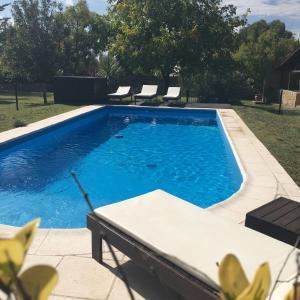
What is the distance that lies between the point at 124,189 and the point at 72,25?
34506 mm

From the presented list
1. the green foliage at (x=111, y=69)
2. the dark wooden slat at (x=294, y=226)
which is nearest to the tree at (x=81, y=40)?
the green foliage at (x=111, y=69)

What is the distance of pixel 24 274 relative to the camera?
754 millimetres

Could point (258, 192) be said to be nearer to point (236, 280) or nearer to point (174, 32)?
point (236, 280)

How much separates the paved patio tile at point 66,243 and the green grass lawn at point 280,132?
4.92m

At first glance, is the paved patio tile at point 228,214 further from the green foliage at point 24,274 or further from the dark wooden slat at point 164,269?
the green foliage at point 24,274

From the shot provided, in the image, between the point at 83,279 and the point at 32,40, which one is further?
the point at 32,40

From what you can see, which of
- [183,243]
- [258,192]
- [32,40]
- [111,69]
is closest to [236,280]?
[183,243]

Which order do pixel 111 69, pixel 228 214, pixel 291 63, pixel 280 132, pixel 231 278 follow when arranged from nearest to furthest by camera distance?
1. pixel 231 278
2. pixel 228 214
3. pixel 280 132
4. pixel 291 63
5. pixel 111 69

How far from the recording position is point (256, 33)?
176ft

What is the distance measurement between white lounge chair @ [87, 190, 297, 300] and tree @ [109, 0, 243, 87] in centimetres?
2007

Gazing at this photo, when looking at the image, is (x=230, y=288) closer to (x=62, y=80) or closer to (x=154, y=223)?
(x=154, y=223)

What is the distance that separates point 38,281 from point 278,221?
4.10m

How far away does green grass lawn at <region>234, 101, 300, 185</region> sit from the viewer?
908 centimetres

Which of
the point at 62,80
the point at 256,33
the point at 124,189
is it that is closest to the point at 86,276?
the point at 124,189
